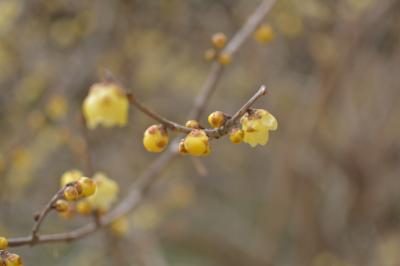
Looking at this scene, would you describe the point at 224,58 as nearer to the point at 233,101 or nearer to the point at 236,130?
the point at 236,130

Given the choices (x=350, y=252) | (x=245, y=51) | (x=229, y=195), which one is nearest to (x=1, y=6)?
(x=245, y=51)

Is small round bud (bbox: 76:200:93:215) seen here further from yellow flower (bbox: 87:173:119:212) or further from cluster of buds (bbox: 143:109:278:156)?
cluster of buds (bbox: 143:109:278:156)

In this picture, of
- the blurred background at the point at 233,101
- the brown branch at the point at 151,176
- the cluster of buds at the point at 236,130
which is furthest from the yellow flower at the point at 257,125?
the blurred background at the point at 233,101

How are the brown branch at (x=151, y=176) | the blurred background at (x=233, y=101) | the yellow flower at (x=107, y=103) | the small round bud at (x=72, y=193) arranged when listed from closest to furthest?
the yellow flower at (x=107, y=103) < the small round bud at (x=72, y=193) < the brown branch at (x=151, y=176) < the blurred background at (x=233, y=101)

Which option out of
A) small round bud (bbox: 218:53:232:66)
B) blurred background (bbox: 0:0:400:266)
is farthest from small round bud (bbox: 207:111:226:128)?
blurred background (bbox: 0:0:400:266)

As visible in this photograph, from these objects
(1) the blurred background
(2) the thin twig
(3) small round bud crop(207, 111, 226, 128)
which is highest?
(1) the blurred background

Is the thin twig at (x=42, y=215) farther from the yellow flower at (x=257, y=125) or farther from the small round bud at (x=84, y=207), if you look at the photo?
the yellow flower at (x=257, y=125)

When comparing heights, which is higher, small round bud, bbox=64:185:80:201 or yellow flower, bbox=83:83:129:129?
yellow flower, bbox=83:83:129:129
